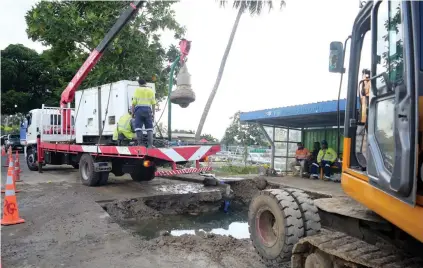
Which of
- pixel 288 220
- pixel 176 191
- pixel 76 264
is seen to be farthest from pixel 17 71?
pixel 288 220

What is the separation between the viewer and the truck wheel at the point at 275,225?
3.45 meters

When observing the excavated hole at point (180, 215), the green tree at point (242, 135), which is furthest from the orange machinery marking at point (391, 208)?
the green tree at point (242, 135)

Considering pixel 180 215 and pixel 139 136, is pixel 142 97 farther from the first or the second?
pixel 180 215

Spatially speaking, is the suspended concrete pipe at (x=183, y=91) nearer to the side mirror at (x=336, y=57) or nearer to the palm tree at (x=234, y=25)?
the side mirror at (x=336, y=57)

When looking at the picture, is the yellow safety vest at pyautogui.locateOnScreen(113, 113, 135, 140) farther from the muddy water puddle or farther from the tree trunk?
the tree trunk

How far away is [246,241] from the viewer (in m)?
5.39

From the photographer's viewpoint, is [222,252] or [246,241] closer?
[222,252]

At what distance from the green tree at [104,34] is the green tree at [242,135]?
1632cm

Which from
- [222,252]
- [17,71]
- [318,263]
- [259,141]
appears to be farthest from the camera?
[259,141]

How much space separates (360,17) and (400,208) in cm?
192

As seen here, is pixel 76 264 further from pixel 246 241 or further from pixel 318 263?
pixel 318 263

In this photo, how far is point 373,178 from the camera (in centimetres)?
251

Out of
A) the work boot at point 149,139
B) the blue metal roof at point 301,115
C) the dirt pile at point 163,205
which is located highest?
the blue metal roof at point 301,115

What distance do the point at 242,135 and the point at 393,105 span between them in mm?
30440
